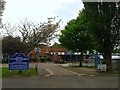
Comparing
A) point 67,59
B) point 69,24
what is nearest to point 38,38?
point 69,24

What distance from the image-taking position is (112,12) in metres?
39.1

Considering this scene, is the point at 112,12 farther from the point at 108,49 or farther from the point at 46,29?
the point at 46,29

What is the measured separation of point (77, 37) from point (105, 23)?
19533 millimetres

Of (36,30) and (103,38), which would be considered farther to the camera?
(103,38)

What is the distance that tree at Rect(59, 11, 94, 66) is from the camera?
191 feet

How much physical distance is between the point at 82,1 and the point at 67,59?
68563 mm

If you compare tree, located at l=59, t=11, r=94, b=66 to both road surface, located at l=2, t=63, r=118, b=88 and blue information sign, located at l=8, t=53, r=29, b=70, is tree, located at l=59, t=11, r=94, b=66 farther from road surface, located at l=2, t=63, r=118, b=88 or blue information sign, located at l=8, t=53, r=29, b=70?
road surface, located at l=2, t=63, r=118, b=88

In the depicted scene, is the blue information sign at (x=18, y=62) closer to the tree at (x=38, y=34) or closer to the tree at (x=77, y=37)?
the tree at (x=38, y=34)

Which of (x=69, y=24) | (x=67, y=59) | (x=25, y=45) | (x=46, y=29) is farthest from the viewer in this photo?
(x=67, y=59)

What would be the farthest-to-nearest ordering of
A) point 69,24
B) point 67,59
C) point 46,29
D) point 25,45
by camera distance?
point 67,59 → point 69,24 → point 46,29 → point 25,45

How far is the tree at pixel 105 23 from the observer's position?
39.0 m

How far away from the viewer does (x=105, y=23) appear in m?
39.1

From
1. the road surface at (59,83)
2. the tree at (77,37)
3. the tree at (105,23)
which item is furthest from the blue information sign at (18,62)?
the tree at (77,37)

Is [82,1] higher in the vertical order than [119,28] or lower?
higher
